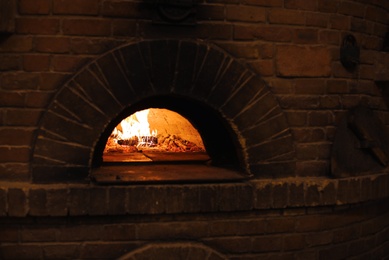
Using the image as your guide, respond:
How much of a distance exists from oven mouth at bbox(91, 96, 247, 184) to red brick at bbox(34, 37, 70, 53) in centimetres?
63

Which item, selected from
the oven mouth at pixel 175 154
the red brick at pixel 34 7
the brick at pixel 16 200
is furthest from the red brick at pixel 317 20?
the brick at pixel 16 200

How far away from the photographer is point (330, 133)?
330cm

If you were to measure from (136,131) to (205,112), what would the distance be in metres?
1.75

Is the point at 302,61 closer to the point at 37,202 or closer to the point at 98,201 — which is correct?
the point at 98,201

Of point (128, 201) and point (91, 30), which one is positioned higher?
point (91, 30)

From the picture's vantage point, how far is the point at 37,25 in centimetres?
281

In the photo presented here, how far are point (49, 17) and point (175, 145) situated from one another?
7.77ft

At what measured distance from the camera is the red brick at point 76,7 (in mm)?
2822

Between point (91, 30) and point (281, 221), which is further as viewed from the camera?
point (281, 221)

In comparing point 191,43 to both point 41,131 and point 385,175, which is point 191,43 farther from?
point 385,175

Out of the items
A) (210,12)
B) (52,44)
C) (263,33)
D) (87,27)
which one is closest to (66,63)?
(52,44)

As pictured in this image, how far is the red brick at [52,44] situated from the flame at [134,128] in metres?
2.24

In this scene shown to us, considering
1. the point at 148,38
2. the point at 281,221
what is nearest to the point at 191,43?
the point at 148,38

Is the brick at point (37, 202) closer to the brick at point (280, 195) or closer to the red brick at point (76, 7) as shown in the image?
the red brick at point (76, 7)
